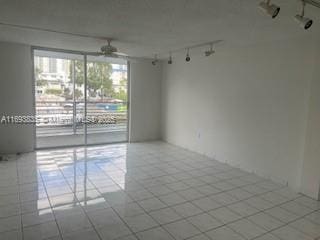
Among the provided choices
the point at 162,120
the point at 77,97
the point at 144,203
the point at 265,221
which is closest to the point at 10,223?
the point at 144,203

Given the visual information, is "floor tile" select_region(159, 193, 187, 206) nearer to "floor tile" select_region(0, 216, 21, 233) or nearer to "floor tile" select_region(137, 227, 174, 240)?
"floor tile" select_region(137, 227, 174, 240)

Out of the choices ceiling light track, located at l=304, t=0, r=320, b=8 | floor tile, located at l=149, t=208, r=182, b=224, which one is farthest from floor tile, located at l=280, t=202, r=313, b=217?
ceiling light track, located at l=304, t=0, r=320, b=8

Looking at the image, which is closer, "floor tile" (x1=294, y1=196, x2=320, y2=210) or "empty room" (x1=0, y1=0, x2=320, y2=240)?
"empty room" (x1=0, y1=0, x2=320, y2=240)

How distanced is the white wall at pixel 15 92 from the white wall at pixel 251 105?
10.4ft

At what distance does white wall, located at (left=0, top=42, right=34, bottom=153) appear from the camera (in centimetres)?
443

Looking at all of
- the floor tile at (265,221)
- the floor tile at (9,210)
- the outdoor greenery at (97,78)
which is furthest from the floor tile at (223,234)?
the outdoor greenery at (97,78)

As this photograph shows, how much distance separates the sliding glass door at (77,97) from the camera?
530 cm

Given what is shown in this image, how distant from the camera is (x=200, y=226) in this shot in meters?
2.36

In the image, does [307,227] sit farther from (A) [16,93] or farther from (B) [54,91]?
(B) [54,91]

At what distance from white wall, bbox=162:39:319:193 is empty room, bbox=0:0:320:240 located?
19 mm

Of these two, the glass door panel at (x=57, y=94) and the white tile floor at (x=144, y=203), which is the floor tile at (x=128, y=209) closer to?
the white tile floor at (x=144, y=203)

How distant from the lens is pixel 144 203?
280cm

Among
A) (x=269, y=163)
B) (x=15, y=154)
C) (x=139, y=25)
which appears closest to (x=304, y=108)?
(x=269, y=163)

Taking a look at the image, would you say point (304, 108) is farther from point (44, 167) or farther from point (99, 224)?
point (44, 167)
